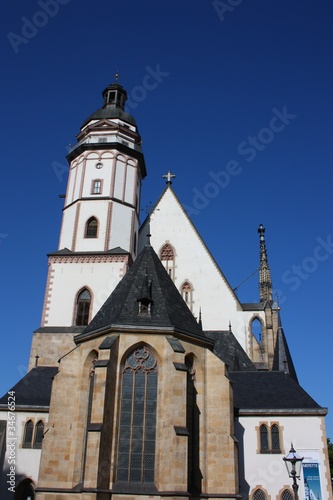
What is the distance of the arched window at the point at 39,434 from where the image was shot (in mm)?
23814

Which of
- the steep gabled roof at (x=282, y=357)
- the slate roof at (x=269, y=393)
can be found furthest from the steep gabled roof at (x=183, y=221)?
the slate roof at (x=269, y=393)

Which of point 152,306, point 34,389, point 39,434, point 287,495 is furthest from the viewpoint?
point 34,389

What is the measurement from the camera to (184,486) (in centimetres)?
1678

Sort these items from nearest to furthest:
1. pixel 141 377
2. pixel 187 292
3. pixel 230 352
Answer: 1. pixel 141 377
2. pixel 230 352
3. pixel 187 292

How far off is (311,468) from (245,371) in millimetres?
6343

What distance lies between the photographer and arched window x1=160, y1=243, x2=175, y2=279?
34312 millimetres

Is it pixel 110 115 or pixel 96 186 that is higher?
pixel 110 115

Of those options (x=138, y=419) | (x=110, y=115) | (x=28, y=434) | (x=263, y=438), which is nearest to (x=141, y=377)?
(x=138, y=419)

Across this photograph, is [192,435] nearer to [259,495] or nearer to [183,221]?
[259,495]

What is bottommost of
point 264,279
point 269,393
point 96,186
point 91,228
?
point 269,393

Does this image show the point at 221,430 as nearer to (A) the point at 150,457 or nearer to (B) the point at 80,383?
(A) the point at 150,457

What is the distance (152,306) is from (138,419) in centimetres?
445

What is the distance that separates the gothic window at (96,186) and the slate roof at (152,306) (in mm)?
11705

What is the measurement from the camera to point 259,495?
22016mm
